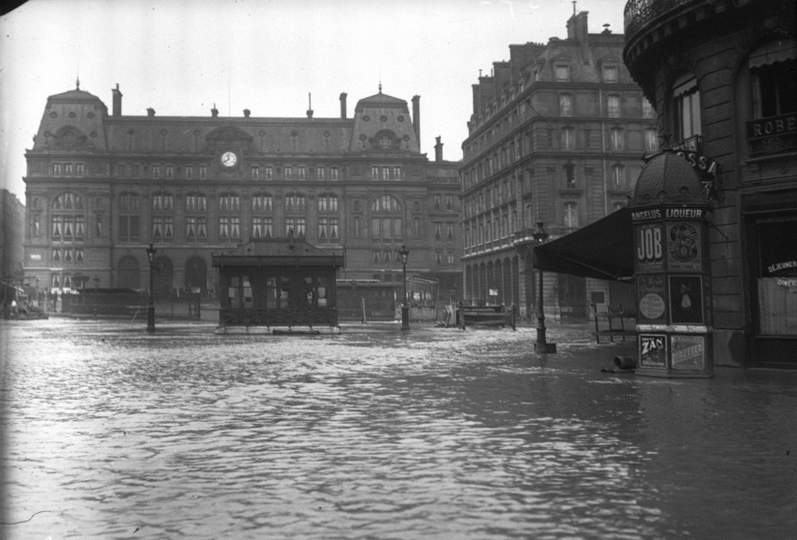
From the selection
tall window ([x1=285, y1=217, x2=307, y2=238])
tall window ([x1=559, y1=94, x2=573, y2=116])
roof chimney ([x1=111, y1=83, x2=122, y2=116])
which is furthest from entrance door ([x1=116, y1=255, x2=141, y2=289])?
tall window ([x1=559, y1=94, x2=573, y2=116])

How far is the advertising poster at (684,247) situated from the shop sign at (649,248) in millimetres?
174

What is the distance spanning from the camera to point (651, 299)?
15.0 meters

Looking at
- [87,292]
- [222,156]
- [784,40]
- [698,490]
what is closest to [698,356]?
[784,40]

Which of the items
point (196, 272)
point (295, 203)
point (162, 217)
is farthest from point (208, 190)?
point (295, 203)

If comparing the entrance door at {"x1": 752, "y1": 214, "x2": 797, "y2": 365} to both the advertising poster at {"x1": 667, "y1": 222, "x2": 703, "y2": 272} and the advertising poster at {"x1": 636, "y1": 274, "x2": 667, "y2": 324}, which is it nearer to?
the advertising poster at {"x1": 667, "y1": 222, "x2": 703, "y2": 272}

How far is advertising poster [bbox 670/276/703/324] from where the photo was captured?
571 inches

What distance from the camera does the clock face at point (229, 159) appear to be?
9888 centimetres

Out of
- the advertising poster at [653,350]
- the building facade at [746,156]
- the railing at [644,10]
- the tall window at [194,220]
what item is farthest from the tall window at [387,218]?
the advertising poster at [653,350]

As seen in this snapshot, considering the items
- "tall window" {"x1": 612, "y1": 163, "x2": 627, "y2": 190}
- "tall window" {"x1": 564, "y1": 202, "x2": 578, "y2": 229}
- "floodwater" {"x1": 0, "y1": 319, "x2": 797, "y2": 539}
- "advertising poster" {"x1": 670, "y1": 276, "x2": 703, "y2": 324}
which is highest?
"tall window" {"x1": 612, "y1": 163, "x2": 627, "y2": 190}

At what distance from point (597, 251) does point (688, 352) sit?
22.6 feet

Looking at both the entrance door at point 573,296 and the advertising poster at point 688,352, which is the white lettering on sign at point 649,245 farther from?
the entrance door at point 573,296

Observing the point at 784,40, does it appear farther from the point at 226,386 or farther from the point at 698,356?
the point at 226,386

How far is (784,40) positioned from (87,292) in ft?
202

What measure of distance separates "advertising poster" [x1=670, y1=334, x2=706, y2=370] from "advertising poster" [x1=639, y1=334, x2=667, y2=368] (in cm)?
19
